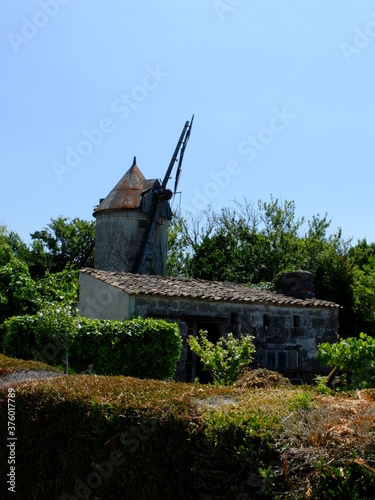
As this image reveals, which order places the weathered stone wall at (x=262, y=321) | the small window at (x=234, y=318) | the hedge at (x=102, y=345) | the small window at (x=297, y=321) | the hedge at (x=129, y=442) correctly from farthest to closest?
the small window at (x=297, y=321) < the small window at (x=234, y=318) < the weathered stone wall at (x=262, y=321) < the hedge at (x=102, y=345) < the hedge at (x=129, y=442)

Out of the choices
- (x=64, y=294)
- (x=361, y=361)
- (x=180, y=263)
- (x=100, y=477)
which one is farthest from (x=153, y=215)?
(x=100, y=477)

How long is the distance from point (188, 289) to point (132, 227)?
10.2 m

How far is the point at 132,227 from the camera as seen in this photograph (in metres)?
29.2

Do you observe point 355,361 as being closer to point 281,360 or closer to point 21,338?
point 21,338

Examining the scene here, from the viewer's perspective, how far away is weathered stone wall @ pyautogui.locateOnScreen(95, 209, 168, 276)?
2894cm

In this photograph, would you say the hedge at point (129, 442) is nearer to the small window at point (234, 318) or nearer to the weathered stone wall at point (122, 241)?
the small window at point (234, 318)

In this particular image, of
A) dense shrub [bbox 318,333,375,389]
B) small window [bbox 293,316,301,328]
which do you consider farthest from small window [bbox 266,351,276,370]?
dense shrub [bbox 318,333,375,389]

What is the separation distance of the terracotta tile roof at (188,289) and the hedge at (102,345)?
3.18m

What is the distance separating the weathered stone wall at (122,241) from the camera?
28938mm

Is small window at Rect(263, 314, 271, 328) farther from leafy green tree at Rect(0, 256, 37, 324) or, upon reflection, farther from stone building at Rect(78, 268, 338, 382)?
leafy green tree at Rect(0, 256, 37, 324)

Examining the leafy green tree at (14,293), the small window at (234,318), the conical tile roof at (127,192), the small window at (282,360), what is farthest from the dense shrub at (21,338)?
the conical tile roof at (127,192)

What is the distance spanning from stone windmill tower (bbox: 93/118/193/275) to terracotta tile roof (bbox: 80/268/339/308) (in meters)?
6.88

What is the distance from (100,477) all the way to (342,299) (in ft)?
88.2

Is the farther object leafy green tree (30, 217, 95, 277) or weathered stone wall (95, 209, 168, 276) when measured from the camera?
leafy green tree (30, 217, 95, 277)
